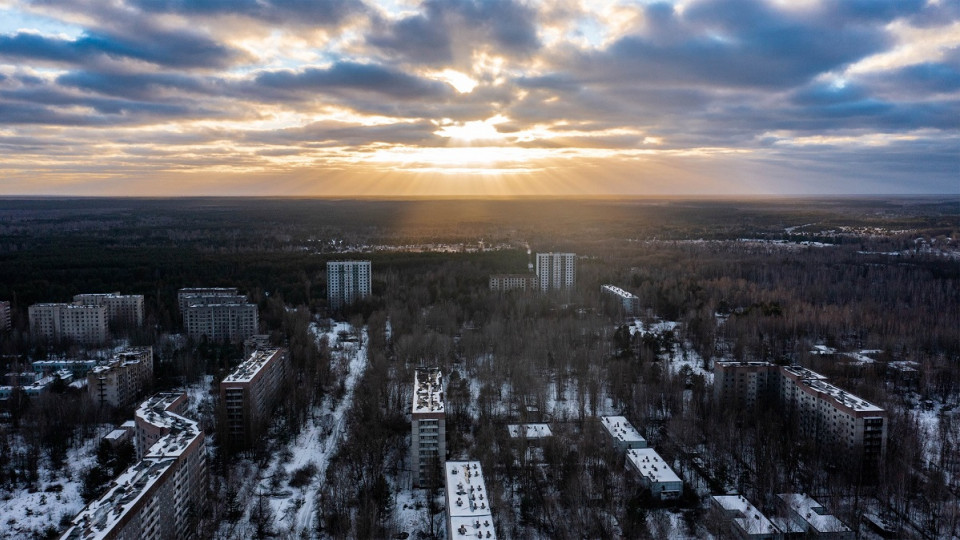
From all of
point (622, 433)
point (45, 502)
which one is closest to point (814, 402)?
point (622, 433)

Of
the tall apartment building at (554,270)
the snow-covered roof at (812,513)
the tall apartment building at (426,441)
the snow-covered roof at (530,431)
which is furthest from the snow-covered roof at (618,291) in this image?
the tall apartment building at (426,441)

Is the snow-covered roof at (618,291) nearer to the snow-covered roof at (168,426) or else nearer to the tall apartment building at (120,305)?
the snow-covered roof at (168,426)

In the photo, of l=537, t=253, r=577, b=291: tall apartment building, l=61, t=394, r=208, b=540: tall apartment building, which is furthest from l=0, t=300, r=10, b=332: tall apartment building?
l=537, t=253, r=577, b=291: tall apartment building

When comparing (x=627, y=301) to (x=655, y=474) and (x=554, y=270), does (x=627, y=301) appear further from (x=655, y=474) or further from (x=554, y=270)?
(x=655, y=474)

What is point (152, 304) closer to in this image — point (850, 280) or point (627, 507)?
point (627, 507)

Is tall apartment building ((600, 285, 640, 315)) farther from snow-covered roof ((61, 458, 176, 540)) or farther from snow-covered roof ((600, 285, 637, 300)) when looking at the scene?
snow-covered roof ((61, 458, 176, 540))

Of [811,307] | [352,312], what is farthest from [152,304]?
[811,307]
